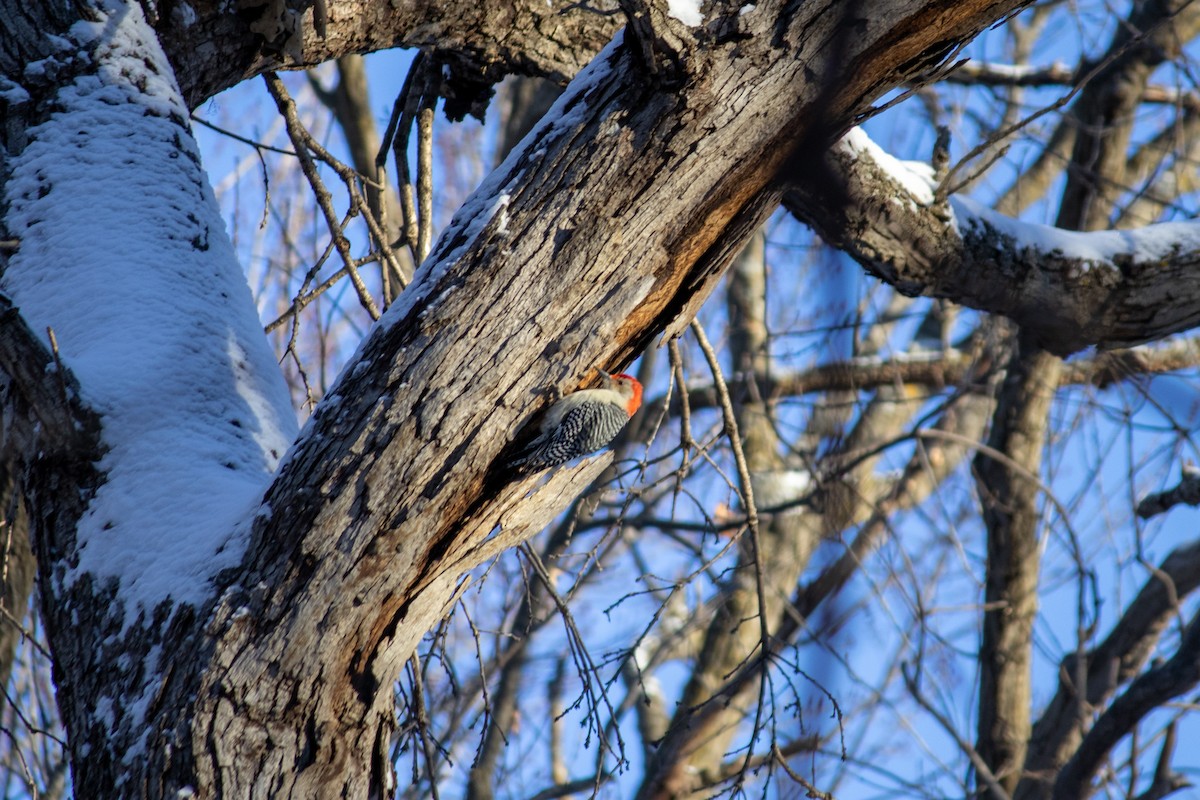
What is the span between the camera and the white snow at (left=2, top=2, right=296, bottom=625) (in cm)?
226

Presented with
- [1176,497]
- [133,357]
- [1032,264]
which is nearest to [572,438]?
[133,357]

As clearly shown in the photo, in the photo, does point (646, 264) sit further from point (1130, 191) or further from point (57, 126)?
point (1130, 191)

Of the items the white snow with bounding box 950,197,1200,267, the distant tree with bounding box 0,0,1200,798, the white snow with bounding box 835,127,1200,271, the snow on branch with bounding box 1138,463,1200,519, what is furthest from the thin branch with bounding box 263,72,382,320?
the snow on branch with bounding box 1138,463,1200,519

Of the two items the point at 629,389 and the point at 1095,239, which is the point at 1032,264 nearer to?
the point at 1095,239

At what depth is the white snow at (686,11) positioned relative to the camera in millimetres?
2346

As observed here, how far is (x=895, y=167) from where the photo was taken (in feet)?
11.2

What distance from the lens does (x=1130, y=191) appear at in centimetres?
524

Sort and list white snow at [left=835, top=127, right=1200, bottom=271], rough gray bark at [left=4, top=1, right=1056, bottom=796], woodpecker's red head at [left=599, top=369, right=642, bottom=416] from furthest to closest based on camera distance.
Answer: woodpecker's red head at [left=599, top=369, right=642, bottom=416] < white snow at [left=835, top=127, right=1200, bottom=271] < rough gray bark at [left=4, top=1, right=1056, bottom=796]

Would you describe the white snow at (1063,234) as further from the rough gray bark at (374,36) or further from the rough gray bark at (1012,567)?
the rough gray bark at (1012,567)

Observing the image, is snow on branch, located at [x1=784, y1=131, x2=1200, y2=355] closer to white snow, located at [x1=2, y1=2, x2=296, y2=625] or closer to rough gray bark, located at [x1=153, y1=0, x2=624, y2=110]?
rough gray bark, located at [x1=153, y1=0, x2=624, y2=110]

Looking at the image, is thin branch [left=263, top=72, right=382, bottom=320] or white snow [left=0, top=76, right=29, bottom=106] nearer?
white snow [left=0, top=76, right=29, bottom=106]

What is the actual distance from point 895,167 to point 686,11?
1.33 m

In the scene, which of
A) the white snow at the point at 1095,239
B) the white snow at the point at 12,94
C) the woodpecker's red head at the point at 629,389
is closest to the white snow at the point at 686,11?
the woodpecker's red head at the point at 629,389

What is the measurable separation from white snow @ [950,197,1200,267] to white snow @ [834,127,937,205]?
13cm
